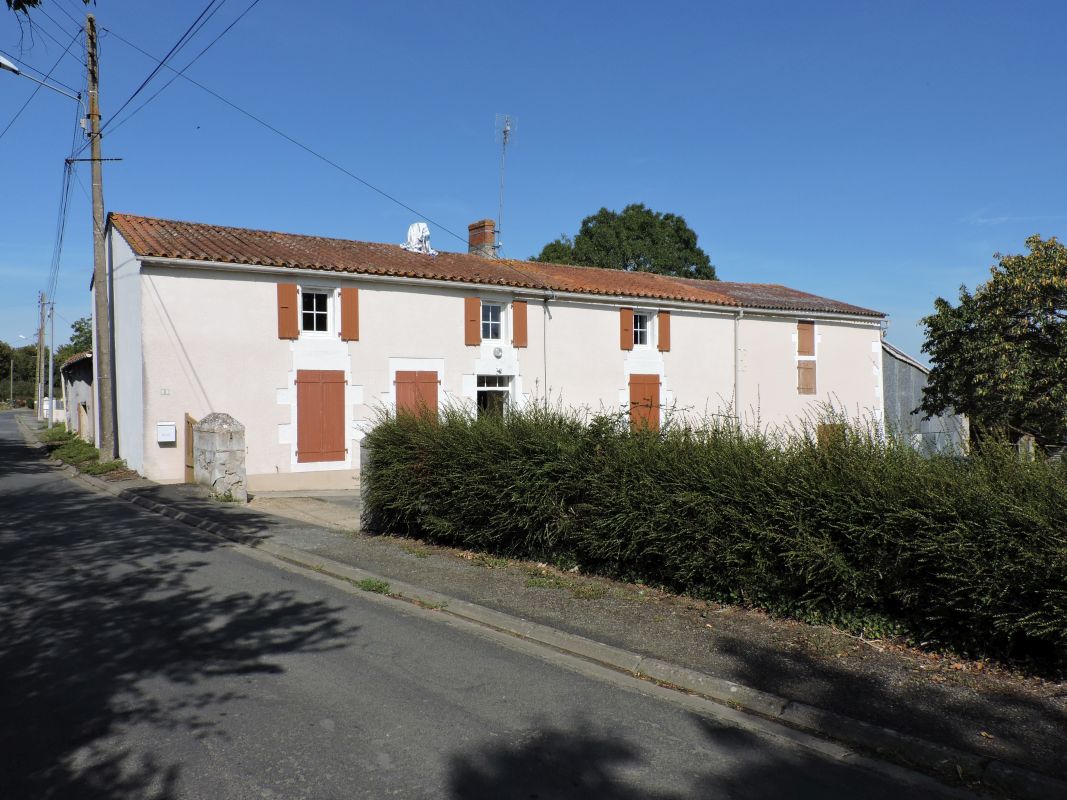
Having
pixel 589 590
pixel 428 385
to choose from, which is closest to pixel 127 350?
pixel 428 385

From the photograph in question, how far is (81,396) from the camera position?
3059 cm

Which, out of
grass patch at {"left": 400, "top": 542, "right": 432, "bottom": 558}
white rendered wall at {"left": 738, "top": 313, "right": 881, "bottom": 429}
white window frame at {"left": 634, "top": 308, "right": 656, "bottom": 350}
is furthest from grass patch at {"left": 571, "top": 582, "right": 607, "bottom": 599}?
white rendered wall at {"left": 738, "top": 313, "right": 881, "bottom": 429}

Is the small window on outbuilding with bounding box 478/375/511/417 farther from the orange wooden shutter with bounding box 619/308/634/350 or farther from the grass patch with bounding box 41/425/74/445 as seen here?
the grass patch with bounding box 41/425/74/445

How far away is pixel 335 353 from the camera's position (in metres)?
17.7

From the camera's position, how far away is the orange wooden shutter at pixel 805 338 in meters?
25.4

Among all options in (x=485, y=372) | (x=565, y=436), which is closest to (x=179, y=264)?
(x=485, y=372)

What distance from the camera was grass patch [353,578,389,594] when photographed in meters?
7.75

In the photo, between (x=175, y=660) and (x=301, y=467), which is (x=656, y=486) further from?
(x=301, y=467)

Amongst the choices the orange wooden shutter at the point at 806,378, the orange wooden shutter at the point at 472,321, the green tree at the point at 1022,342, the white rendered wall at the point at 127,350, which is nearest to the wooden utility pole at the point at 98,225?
the white rendered wall at the point at 127,350

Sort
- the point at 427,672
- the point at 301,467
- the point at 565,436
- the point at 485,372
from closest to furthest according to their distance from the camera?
1. the point at 427,672
2. the point at 565,436
3. the point at 301,467
4. the point at 485,372

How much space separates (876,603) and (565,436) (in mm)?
3502

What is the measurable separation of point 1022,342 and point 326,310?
583 inches

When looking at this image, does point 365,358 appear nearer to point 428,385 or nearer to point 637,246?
point 428,385

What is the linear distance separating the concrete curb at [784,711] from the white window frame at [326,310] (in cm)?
1043
